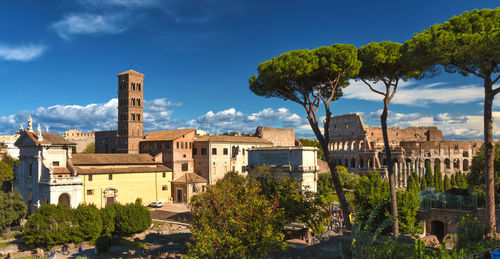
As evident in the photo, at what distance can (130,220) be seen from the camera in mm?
33344

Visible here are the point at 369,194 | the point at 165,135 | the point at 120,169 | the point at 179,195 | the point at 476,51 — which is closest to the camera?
the point at 476,51

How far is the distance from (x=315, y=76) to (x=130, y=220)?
796 inches

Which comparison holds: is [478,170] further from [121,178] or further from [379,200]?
[121,178]

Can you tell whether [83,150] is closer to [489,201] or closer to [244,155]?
[244,155]

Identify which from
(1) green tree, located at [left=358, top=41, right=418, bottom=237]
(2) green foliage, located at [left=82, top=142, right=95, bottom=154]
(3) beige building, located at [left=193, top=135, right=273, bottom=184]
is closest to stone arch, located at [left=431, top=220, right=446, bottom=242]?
(1) green tree, located at [left=358, top=41, right=418, bottom=237]

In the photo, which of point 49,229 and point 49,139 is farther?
point 49,139

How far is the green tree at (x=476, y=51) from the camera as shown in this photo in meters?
16.5

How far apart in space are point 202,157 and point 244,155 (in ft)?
24.1

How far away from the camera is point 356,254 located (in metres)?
7.82

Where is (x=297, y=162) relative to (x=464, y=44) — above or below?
below

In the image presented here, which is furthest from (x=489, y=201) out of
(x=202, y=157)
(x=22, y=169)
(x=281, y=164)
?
(x=22, y=169)

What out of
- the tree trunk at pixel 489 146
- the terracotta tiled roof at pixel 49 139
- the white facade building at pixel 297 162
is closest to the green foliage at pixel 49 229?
the terracotta tiled roof at pixel 49 139

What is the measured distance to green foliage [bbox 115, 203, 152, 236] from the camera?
109 ft

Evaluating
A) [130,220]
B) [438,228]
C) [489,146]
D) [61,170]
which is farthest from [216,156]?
[489,146]
